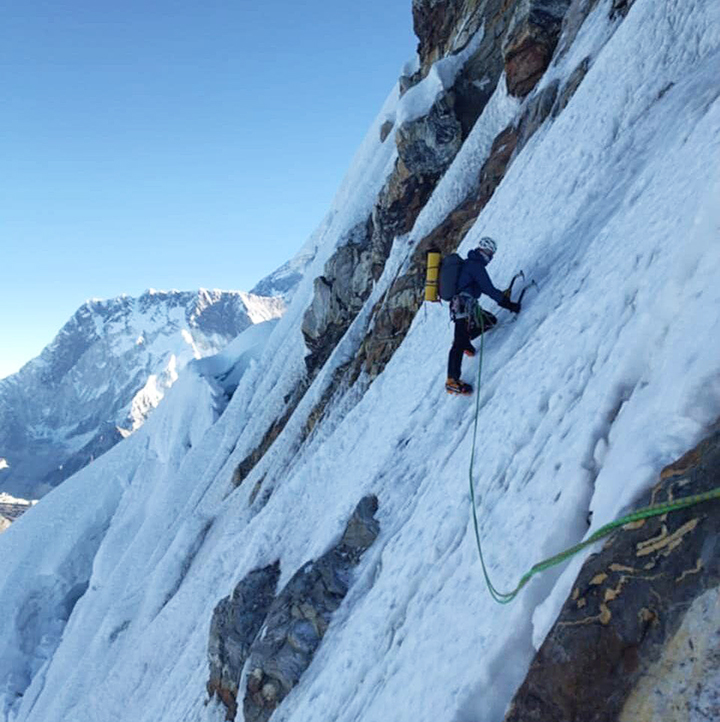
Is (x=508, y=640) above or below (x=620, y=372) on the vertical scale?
below

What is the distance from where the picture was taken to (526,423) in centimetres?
586

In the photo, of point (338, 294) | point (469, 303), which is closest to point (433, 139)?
point (338, 294)

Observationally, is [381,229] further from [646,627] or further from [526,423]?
[646,627]

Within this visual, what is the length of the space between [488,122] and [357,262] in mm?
8609

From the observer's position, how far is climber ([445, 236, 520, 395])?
8055 millimetres

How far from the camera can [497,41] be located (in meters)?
20.7

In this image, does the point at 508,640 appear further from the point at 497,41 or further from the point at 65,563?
the point at 65,563

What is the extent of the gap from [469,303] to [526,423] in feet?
9.22

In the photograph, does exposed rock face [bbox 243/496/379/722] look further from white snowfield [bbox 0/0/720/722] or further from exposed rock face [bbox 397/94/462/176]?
exposed rock face [bbox 397/94/462/176]

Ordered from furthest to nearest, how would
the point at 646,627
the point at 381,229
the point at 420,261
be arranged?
1. the point at 381,229
2. the point at 420,261
3. the point at 646,627

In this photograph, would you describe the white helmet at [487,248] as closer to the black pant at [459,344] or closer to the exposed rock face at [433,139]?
the black pant at [459,344]

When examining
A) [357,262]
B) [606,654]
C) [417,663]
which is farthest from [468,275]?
[357,262]

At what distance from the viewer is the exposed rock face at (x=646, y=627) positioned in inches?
97.2

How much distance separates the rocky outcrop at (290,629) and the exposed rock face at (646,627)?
5498 millimetres
